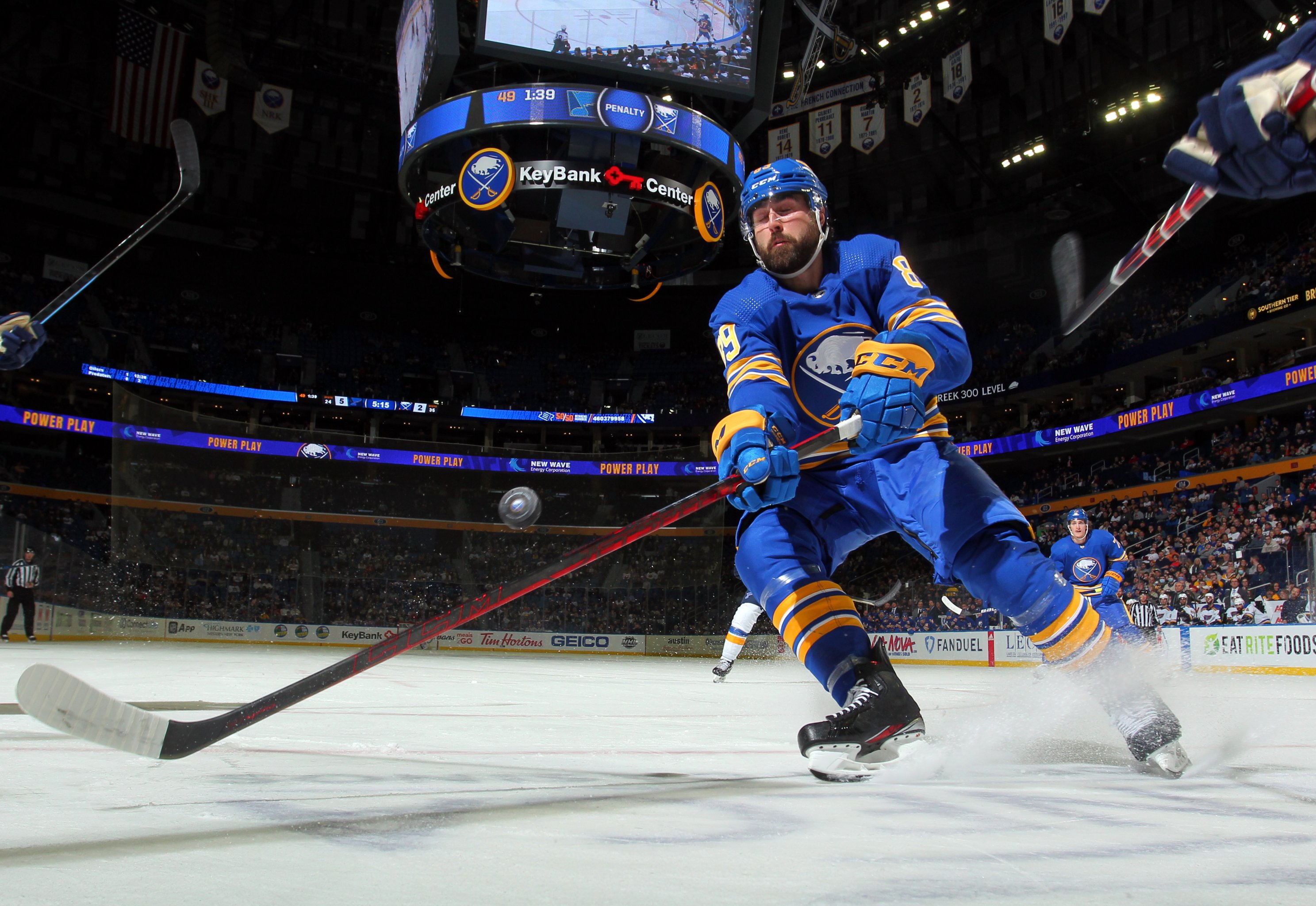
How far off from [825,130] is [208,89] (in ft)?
49.0

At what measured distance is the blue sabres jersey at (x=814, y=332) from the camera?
2.64m

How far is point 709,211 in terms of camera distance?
9602 mm

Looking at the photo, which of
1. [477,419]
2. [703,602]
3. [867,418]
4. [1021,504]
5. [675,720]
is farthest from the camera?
[477,419]

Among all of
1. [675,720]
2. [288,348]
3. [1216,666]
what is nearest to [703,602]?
[1216,666]

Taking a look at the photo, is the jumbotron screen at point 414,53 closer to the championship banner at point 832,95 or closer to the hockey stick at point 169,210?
the hockey stick at point 169,210

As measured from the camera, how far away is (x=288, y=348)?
2834 cm

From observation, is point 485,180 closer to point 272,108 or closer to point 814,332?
point 814,332

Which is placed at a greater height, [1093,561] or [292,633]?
[1093,561]

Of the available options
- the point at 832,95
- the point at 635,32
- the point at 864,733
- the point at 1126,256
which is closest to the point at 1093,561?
the point at 1126,256

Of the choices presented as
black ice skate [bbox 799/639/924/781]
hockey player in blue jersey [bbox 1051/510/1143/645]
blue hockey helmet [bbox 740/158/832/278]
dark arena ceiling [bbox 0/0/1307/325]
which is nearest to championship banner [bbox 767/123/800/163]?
dark arena ceiling [bbox 0/0/1307/325]

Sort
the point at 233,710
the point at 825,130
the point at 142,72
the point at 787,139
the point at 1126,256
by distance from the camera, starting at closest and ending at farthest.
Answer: the point at 233,710 → the point at 1126,256 → the point at 142,72 → the point at 787,139 → the point at 825,130

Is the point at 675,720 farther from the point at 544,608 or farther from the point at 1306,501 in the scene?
the point at 1306,501

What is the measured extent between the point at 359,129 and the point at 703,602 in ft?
61.2

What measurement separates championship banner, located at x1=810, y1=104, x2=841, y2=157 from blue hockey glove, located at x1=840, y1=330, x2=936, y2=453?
19.6 metres
